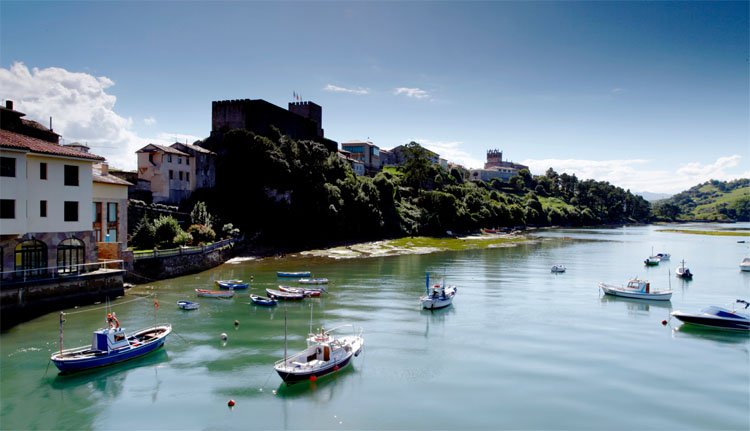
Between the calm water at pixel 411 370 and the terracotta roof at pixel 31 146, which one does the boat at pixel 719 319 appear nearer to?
the calm water at pixel 411 370

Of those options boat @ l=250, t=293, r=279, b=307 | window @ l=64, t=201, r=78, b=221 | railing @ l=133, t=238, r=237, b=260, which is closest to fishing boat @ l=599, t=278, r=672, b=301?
boat @ l=250, t=293, r=279, b=307

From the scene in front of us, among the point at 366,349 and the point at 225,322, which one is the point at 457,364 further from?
the point at 225,322

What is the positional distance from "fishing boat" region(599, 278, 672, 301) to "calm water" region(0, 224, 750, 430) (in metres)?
1.57

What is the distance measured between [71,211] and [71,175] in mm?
3604

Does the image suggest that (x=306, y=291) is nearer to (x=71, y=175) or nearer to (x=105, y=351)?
Result: (x=105, y=351)

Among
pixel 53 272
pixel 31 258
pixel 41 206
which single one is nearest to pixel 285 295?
pixel 53 272

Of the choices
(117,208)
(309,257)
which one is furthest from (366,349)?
(309,257)

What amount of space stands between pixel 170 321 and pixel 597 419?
113 feet

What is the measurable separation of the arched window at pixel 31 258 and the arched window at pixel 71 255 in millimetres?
1393

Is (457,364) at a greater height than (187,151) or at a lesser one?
lesser

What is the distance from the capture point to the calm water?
26281 mm

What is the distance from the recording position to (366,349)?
37188 mm

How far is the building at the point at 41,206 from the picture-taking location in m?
43.1

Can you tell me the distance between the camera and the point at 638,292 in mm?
57375
